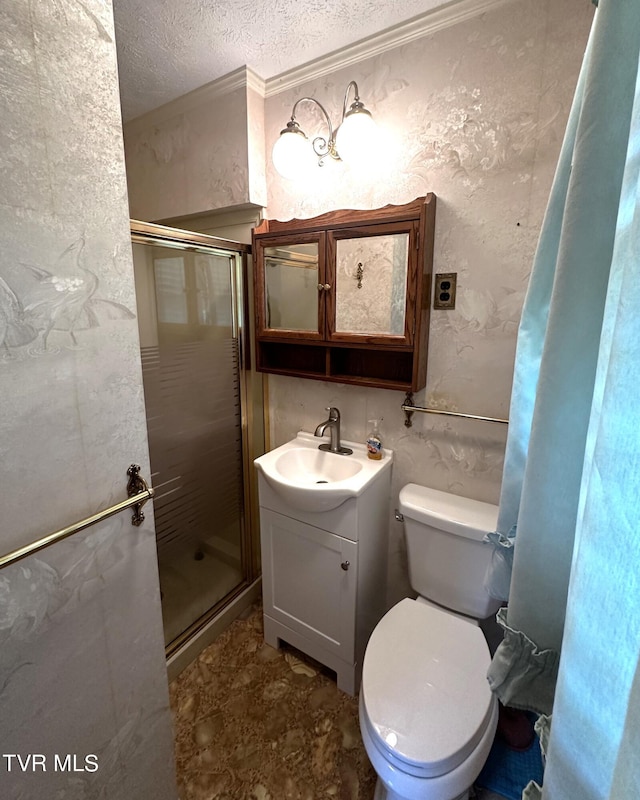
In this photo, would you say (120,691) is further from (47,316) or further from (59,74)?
(59,74)

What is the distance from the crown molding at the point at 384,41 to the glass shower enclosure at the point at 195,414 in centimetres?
70

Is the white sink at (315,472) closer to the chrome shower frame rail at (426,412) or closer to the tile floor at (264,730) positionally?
the chrome shower frame rail at (426,412)

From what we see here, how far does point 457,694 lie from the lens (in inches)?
40.6

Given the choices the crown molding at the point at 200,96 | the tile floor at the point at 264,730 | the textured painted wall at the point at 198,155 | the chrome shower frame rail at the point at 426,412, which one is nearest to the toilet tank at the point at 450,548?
the chrome shower frame rail at the point at 426,412

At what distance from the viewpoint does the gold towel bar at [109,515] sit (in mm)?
699

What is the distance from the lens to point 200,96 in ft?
5.48

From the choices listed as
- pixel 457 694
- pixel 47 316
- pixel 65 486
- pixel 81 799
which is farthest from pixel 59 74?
pixel 457 694

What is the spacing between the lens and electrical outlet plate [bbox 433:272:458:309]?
1374mm

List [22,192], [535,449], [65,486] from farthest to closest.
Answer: [65,486] → [22,192] → [535,449]

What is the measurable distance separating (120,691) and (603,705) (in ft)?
3.57

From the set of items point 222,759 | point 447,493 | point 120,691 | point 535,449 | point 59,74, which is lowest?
point 222,759

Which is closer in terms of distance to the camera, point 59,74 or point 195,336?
point 59,74

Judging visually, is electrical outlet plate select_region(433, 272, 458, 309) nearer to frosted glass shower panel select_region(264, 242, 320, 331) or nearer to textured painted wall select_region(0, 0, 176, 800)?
frosted glass shower panel select_region(264, 242, 320, 331)

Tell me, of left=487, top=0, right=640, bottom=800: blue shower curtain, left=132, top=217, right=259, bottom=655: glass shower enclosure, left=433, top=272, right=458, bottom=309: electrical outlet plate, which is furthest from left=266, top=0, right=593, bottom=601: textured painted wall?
left=487, top=0, right=640, bottom=800: blue shower curtain
